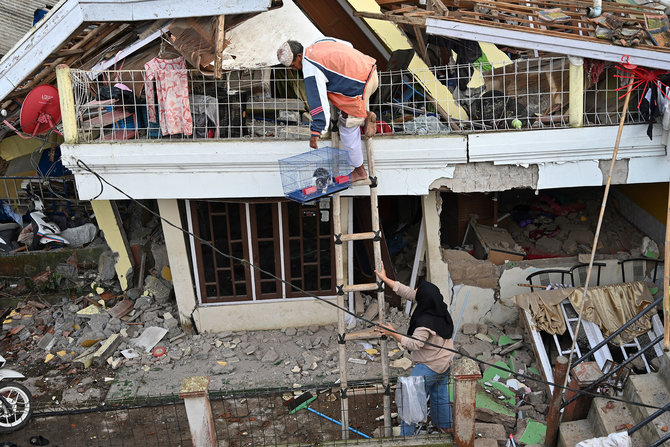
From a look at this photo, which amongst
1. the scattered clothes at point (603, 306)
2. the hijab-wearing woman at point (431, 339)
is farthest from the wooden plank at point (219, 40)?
the scattered clothes at point (603, 306)

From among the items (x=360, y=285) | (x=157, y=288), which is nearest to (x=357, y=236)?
(x=360, y=285)

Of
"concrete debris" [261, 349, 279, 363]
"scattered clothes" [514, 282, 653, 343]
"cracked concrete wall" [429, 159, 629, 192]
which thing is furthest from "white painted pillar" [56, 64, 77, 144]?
"scattered clothes" [514, 282, 653, 343]

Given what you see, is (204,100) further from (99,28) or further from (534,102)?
(534,102)

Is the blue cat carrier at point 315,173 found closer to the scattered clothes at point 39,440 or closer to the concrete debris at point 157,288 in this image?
the concrete debris at point 157,288

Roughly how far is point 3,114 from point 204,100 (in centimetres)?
312

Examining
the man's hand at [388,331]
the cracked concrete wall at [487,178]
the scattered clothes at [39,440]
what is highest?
the cracked concrete wall at [487,178]

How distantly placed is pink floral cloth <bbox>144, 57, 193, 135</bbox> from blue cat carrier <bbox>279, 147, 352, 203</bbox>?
1.43 meters

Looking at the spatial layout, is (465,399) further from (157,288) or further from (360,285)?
(157,288)

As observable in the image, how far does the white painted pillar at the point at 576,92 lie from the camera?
7.77 m

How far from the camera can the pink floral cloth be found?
26.4ft

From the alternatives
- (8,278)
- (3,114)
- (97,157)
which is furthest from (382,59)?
(8,278)

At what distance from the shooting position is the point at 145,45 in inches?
326

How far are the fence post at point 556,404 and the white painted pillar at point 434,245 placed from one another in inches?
112

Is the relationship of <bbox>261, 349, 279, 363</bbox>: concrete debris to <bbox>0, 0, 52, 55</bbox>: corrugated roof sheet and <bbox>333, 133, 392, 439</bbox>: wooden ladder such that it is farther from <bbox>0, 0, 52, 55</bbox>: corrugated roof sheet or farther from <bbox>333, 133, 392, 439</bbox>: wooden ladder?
<bbox>0, 0, 52, 55</bbox>: corrugated roof sheet
